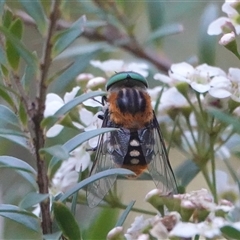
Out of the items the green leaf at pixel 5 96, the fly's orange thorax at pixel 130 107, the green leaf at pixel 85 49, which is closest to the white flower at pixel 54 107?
the fly's orange thorax at pixel 130 107

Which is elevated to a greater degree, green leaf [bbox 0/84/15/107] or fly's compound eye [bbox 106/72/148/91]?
fly's compound eye [bbox 106/72/148/91]

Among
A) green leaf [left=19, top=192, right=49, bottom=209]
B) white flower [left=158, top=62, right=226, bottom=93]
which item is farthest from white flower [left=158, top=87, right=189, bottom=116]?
green leaf [left=19, top=192, right=49, bottom=209]

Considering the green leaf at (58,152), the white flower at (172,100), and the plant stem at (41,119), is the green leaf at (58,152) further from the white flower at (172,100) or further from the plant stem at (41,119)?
the white flower at (172,100)

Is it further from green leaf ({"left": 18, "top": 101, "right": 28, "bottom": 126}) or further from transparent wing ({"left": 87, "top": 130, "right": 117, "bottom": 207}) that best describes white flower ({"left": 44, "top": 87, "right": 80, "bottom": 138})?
green leaf ({"left": 18, "top": 101, "right": 28, "bottom": 126})

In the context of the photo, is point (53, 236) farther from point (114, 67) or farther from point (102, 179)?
point (114, 67)

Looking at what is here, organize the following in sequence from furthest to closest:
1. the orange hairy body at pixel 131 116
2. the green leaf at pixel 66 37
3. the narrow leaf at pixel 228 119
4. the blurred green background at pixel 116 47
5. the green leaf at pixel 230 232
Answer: the blurred green background at pixel 116 47 → the orange hairy body at pixel 131 116 → the narrow leaf at pixel 228 119 → the green leaf at pixel 66 37 → the green leaf at pixel 230 232

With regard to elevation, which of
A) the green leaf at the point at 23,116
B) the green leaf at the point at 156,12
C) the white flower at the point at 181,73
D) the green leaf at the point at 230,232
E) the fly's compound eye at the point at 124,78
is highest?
the green leaf at the point at 156,12

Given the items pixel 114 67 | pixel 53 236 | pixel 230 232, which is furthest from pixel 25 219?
pixel 114 67
